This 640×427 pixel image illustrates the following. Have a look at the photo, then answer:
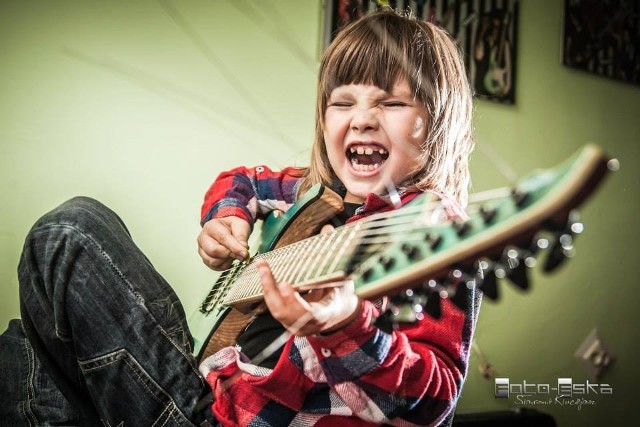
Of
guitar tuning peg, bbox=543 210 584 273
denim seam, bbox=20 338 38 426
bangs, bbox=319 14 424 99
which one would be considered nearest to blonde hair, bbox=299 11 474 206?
bangs, bbox=319 14 424 99

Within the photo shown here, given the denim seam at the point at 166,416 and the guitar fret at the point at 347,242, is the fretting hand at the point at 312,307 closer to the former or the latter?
the guitar fret at the point at 347,242

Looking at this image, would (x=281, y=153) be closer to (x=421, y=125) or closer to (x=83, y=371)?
(x=421, y=125)

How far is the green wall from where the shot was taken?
74 centimetres

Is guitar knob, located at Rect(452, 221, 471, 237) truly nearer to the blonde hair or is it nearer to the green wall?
the blonde hair

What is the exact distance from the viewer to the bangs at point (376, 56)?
0.54 meters

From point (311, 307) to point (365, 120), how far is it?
249 mm

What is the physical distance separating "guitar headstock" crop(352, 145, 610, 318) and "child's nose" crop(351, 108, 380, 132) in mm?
207

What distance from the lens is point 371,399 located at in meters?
0.40

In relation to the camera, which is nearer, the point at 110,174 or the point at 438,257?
the point at 438,257

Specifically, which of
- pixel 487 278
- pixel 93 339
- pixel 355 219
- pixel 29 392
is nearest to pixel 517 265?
pixel 487 278

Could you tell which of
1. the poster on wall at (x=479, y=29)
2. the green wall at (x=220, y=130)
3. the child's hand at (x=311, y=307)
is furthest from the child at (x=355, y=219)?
the poster on wall at (x=479, y=29)

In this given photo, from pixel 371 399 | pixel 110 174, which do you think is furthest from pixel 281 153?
pixel 371 399

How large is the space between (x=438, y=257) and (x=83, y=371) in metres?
0.42

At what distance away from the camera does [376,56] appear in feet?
1.81
